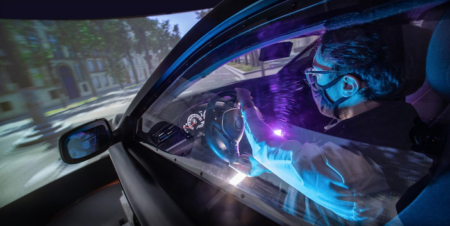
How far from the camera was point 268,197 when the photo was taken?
82 centimetres

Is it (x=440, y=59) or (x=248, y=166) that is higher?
(x=440, y=59)

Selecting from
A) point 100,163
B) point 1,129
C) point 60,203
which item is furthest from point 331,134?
point 1,129

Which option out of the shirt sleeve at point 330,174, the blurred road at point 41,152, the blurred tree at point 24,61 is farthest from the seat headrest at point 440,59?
the blurred tree at point 24,61

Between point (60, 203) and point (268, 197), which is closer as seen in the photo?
point (268, 197)

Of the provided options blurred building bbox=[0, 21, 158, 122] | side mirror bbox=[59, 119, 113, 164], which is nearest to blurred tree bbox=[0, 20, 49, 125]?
blurred building bbox=[0, 21, 158, 122]

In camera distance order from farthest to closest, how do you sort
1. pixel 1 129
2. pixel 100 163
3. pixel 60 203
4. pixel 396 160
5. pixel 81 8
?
pixel 1 129 < pixel 81 8 < pixel 100 163 < pixel 60 203 < pixel 396 160

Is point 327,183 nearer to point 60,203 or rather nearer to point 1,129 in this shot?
point 60,203

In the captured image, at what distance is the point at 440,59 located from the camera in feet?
1.86

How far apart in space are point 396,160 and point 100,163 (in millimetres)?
3627

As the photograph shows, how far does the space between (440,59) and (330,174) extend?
20.0 inches

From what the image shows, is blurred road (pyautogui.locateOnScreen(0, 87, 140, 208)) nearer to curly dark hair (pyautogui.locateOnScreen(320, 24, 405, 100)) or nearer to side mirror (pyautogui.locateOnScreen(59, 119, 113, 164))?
side mirror (pyautogui.locateOnScreen(59, 119, 113, 164))

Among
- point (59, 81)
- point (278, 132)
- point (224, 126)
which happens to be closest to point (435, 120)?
point (278, 132)

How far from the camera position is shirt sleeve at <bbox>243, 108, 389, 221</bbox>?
1.98ft

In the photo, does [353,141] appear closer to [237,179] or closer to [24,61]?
[237,179]
